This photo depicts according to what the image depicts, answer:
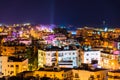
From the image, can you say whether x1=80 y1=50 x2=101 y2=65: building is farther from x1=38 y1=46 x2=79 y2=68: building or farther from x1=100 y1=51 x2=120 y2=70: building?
x1=38 y1=46 x2=79 y2=68: building

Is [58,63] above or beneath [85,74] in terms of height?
above

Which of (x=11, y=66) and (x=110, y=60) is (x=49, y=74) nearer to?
(x=11, y=66)

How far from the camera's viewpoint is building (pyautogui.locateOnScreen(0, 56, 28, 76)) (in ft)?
41.5

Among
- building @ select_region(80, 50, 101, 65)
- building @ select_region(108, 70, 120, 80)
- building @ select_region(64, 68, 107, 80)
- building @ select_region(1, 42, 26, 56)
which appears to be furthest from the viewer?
building @ select_region(1, 42, 26, 56)

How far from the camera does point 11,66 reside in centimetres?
1268

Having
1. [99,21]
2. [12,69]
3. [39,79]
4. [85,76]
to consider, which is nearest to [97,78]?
[85,76]

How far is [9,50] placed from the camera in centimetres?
1630

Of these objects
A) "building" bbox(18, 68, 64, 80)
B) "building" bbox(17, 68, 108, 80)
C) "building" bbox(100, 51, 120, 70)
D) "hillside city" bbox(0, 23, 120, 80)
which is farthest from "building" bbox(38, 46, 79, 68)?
"building" bbox(18, 68, 64, 80)

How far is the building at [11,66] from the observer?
12656mm

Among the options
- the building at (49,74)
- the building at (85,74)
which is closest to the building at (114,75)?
the building at (85,74)

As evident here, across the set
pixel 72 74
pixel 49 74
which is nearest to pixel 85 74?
pixel 72 74

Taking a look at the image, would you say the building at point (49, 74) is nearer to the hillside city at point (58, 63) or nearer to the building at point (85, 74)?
the hillside city at point (58, 63)

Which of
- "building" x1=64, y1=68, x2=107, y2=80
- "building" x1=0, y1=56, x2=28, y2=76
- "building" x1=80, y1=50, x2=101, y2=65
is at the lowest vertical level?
"building" x1=64, y1=68, x2=107, y2=80

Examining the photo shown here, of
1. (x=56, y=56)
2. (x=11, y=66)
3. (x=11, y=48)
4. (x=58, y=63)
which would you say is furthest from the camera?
(x=11, y=48)
